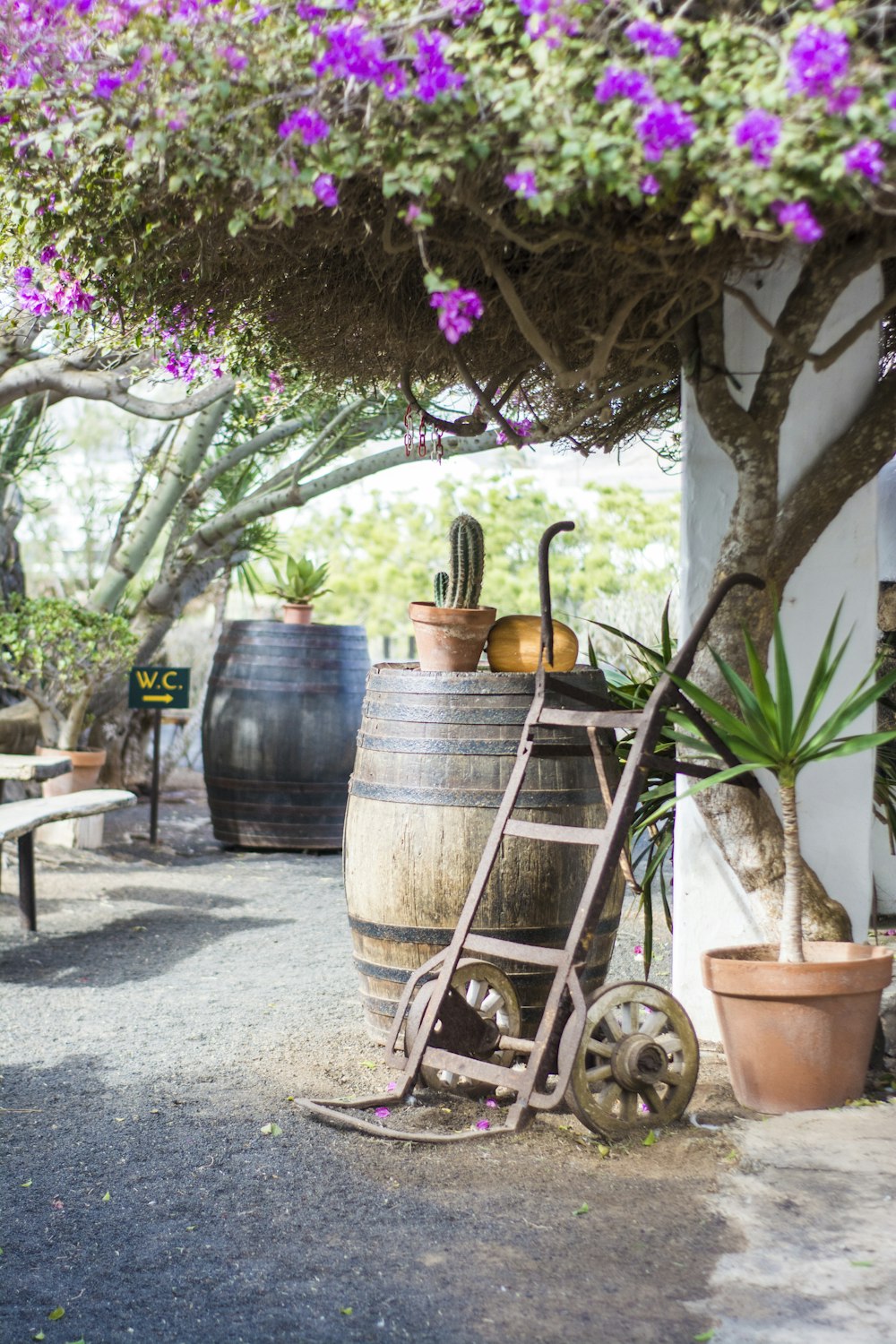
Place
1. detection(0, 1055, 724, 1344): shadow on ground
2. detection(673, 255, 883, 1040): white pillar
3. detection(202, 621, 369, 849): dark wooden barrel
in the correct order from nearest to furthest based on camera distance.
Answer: detection(0, 1055, 724, 1344): shadow on ground
detection(673, 255, 883, 1040): white pillar
detection(202, 621, 369, 849): dark wooden barrel

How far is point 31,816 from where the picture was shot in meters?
5.25

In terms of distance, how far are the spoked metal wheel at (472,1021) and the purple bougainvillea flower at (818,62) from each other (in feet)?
6.98

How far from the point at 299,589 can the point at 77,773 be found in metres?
1.68

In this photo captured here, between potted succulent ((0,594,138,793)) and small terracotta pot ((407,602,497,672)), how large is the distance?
3.99 m

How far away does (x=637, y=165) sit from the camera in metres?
2.25

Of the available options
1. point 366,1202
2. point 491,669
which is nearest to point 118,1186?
point 366,1202

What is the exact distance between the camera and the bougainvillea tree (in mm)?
2199

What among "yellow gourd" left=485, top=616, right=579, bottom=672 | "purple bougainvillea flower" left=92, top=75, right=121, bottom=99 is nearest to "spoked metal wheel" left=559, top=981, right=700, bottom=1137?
"yellow gourd" left=485, top=616, right=579, bottom=672

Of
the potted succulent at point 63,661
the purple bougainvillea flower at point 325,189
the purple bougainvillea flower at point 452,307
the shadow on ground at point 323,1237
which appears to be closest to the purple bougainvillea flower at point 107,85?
the purple bougainvillea flower at point 325,189

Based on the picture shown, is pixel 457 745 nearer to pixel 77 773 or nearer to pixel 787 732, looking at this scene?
pixel 787 732

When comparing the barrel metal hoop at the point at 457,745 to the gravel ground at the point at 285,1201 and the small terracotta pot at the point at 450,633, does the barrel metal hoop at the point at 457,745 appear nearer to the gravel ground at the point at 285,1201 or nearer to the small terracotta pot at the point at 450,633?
the small terracotta pot at the point at 450,633

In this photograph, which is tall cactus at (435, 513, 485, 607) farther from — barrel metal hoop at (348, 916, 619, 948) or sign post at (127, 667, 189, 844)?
sign post at (127, 667, 189, 844)

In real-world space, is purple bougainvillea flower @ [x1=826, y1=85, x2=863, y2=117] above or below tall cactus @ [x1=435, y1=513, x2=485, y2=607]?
above

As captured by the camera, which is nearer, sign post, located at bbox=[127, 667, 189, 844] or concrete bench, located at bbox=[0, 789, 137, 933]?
concrete bench, located at bbox=[0, 789, 137, 933]
